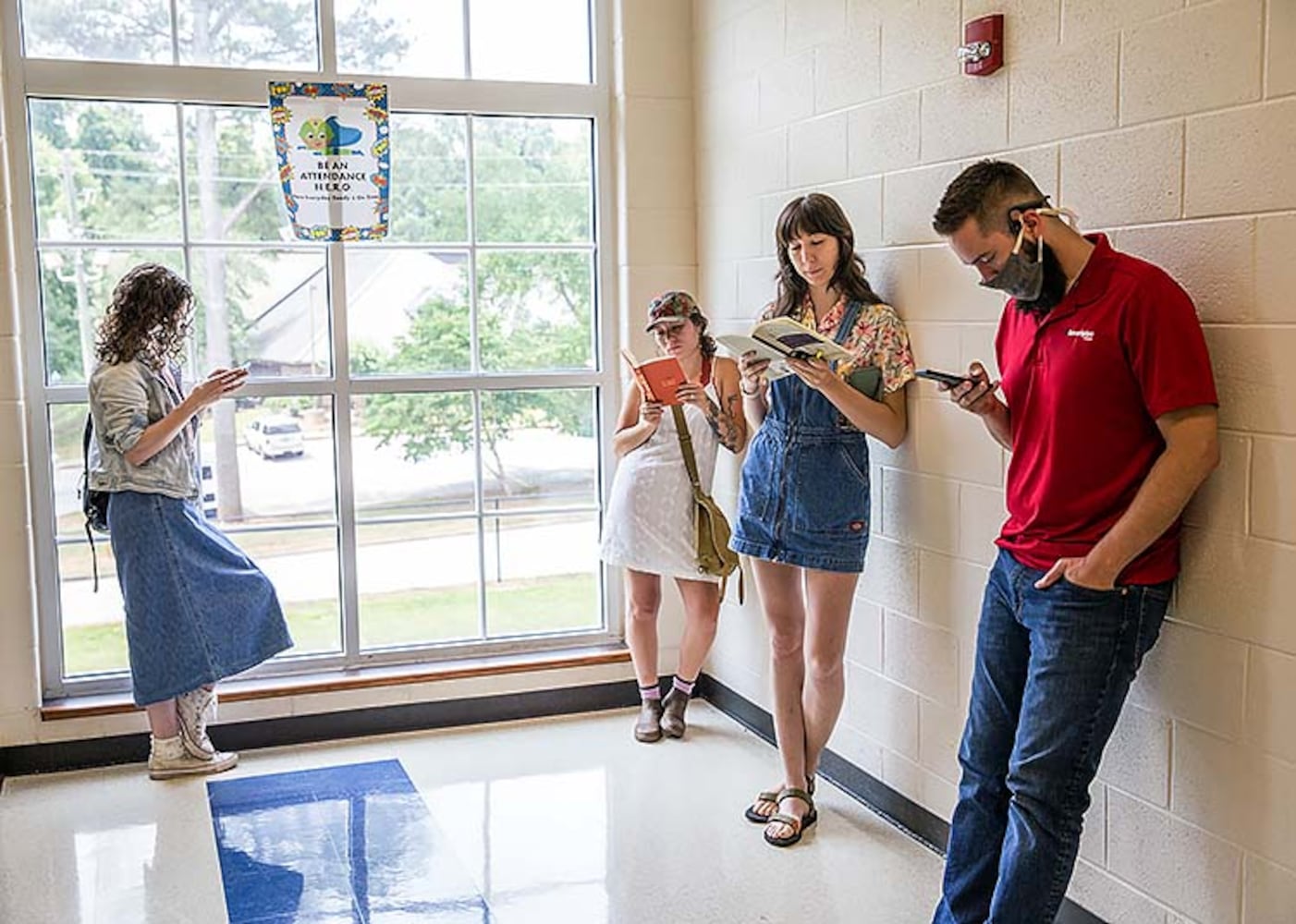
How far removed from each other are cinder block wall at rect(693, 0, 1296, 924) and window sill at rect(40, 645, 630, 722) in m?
1.04

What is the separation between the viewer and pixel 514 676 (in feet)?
14.4

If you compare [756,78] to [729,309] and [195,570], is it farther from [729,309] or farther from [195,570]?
[195,570]

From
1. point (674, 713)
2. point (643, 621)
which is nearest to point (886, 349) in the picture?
point (643, 621)

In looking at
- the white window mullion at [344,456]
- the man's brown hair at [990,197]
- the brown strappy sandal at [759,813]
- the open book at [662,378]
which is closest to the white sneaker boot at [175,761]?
the white window mullion at [344,456]

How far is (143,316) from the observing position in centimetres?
368

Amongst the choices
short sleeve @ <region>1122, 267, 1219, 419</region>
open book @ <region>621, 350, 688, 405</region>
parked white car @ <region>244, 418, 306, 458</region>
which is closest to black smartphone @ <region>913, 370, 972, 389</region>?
short sleeve @ <region>1122, 267, 1219, 419</region>

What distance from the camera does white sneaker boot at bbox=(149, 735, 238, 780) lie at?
12.7ft

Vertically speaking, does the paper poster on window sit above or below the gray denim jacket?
above

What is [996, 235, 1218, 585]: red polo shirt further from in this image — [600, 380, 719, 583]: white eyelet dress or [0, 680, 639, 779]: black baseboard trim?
[0, 680, 639, 779]: black baseboard trim

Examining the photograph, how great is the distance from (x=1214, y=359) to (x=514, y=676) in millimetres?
2655

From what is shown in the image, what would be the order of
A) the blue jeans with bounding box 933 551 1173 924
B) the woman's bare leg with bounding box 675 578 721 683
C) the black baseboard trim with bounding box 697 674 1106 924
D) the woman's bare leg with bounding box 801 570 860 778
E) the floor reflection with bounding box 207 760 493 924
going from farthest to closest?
the woman's bare leg with bounding box 675 578 721 683, the woman's bare leg with bounding box 801 570 860 778, the floor reflection with bounding box 207 760 493 924, the black baseboard trim with bounding box 697 674 1106 924, the blue jeans with bounding box 933 551 1173 924

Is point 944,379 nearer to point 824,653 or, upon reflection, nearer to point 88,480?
point 824,653

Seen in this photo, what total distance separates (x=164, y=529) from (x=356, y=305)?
951mm

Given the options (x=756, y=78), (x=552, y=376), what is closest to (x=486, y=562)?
(x=552, y=376)
